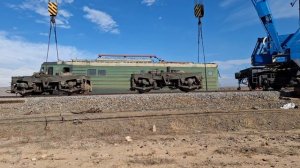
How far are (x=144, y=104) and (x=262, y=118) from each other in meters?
4.78

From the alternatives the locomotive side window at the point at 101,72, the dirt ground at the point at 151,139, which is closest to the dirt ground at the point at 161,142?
the dirt ground at the point at 151,139

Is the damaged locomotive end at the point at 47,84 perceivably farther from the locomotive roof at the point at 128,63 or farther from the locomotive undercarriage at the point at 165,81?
the locomotive roof at the point at 128,63

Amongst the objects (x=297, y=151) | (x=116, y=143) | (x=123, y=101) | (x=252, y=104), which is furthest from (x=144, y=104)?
(x=297, y=151)

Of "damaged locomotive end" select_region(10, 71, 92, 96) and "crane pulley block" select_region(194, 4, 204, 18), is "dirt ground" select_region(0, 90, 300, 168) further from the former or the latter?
"crane pulley block" select_region(194, 4, 204, 18)

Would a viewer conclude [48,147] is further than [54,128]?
No

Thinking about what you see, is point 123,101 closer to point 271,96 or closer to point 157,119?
point 157,119

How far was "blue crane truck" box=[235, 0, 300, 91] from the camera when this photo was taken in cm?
2067

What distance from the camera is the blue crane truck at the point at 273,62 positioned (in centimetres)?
2067

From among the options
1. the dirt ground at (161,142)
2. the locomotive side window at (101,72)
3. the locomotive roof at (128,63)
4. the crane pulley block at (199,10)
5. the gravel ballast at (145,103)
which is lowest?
the dirt ground at (161,142)

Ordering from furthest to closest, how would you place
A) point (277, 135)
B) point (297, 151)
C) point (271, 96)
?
point (271, 96) → point (277, 135) → point (297, 151)

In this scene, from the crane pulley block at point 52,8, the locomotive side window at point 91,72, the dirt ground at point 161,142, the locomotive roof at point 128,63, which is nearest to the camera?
the dirt ground at point 161,142

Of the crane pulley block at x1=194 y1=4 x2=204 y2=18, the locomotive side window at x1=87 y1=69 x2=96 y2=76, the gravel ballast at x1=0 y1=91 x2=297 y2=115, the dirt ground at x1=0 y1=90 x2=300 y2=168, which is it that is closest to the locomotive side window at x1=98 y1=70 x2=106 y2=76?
the locomotive side window at x1=87 y1=69 x2=96 y2=76

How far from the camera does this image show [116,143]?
29.1 ft

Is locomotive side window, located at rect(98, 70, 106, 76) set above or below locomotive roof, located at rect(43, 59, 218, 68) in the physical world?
below
